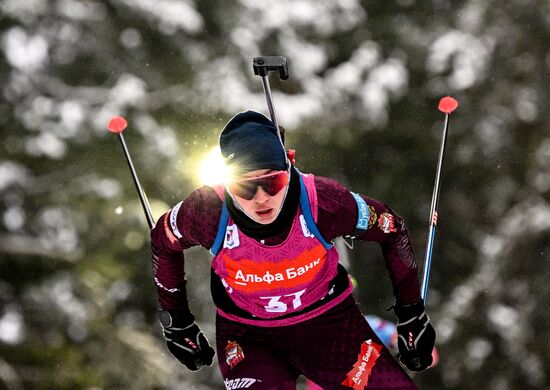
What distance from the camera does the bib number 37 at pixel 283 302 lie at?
3.09 metres

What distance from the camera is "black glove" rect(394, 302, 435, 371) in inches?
127

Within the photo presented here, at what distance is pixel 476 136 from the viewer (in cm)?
973

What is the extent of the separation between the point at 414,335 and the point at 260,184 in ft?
3.09

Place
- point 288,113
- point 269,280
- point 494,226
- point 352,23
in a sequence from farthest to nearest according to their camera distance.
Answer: point 494,226 < point 352,23 < point 288,113 < point 269,280

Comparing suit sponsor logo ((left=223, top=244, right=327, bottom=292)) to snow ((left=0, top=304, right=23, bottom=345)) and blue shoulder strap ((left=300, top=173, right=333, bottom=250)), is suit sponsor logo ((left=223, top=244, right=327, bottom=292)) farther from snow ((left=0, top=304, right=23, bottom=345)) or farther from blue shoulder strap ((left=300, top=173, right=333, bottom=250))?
snow ((left=0, top=304, right=23, bottom=345))

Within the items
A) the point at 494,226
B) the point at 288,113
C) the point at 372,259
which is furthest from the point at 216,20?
the point at 494,226

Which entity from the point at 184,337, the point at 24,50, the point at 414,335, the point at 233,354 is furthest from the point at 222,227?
the point at 24,50

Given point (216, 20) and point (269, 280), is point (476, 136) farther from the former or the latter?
point (269, 280)

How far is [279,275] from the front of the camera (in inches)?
118

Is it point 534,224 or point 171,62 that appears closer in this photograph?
point 171,62

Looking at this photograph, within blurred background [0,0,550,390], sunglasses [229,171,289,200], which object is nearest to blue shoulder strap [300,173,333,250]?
sunglasses [229,171,289,200]

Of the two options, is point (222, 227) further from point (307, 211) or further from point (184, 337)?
point (184, 337)

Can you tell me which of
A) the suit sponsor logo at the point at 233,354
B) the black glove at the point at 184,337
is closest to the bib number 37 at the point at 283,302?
the suit sponsor logo at the point at 233,354

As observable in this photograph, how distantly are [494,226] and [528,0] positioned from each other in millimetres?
2649
